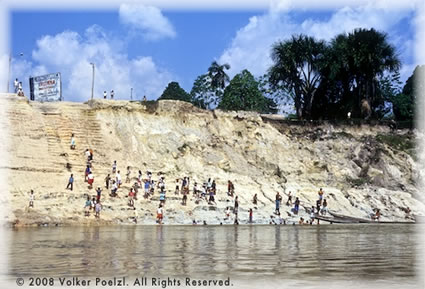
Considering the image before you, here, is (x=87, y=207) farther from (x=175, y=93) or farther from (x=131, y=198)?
(x=175, y=93)

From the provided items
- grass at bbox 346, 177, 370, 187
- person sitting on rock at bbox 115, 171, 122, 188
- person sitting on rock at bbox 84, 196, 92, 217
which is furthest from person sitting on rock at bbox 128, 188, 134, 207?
grass at bbox 346, 177, 370, 187

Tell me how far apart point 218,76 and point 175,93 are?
6.43 meters

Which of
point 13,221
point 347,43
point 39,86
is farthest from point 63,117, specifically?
point 347,43

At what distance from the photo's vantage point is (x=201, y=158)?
39875mm

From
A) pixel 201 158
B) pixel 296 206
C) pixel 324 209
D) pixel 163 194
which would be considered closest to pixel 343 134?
pixel 324 209

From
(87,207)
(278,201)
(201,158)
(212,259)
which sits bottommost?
(212,259)

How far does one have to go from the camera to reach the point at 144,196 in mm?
32969

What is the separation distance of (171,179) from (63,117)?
886 centimetres

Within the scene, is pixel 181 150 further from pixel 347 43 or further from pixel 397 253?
pixel 397 253

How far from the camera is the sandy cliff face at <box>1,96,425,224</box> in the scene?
32500mm

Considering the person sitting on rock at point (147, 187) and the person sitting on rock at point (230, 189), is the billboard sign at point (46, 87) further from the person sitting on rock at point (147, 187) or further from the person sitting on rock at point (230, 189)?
the person sitting on rock at point (230, 189)

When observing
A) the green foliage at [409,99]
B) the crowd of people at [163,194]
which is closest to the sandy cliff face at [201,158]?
the crowd of people at [163,194]

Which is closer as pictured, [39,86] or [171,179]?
[171,179]

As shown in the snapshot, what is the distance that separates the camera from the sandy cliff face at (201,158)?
3250cm
